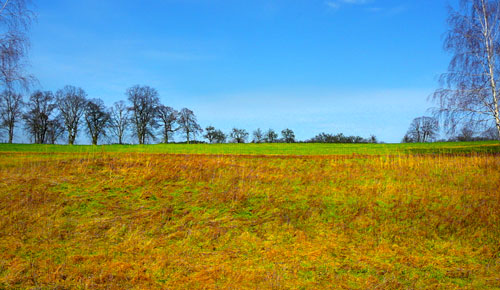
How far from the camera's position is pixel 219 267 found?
6.38m

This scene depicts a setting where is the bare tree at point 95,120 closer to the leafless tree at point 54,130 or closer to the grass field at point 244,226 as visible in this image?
the leafless tree at point 54,130

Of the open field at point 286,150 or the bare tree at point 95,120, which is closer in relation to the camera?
the open field at point 286,150

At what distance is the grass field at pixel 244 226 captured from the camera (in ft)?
20.1

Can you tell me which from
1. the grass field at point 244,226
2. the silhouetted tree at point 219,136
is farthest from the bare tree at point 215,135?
the grass field at point 244,226

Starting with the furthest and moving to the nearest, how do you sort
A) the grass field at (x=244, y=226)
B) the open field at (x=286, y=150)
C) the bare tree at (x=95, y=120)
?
the bare tree at (x=95, y=120) → the open field at (x=286, y=150) → the grass field at (x=244, y=226)

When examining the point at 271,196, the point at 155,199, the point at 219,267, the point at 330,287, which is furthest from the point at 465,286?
the point at 155,199

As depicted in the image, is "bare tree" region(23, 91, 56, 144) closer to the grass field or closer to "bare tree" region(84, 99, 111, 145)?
"bare tree" region(84, 99, 111, 145)

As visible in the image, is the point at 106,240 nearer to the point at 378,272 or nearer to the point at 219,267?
the point at 219,267

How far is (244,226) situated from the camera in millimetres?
8883

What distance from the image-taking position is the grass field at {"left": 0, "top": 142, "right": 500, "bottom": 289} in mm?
6125

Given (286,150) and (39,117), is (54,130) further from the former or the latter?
(286,150)

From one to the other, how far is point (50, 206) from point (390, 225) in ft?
32.3

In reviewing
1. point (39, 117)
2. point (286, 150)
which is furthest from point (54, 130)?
point (286, 150)

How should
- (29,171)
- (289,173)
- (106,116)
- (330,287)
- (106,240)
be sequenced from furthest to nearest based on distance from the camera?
(106,116)
(289,173)
(29,171)
(106,240)
(330,287)
